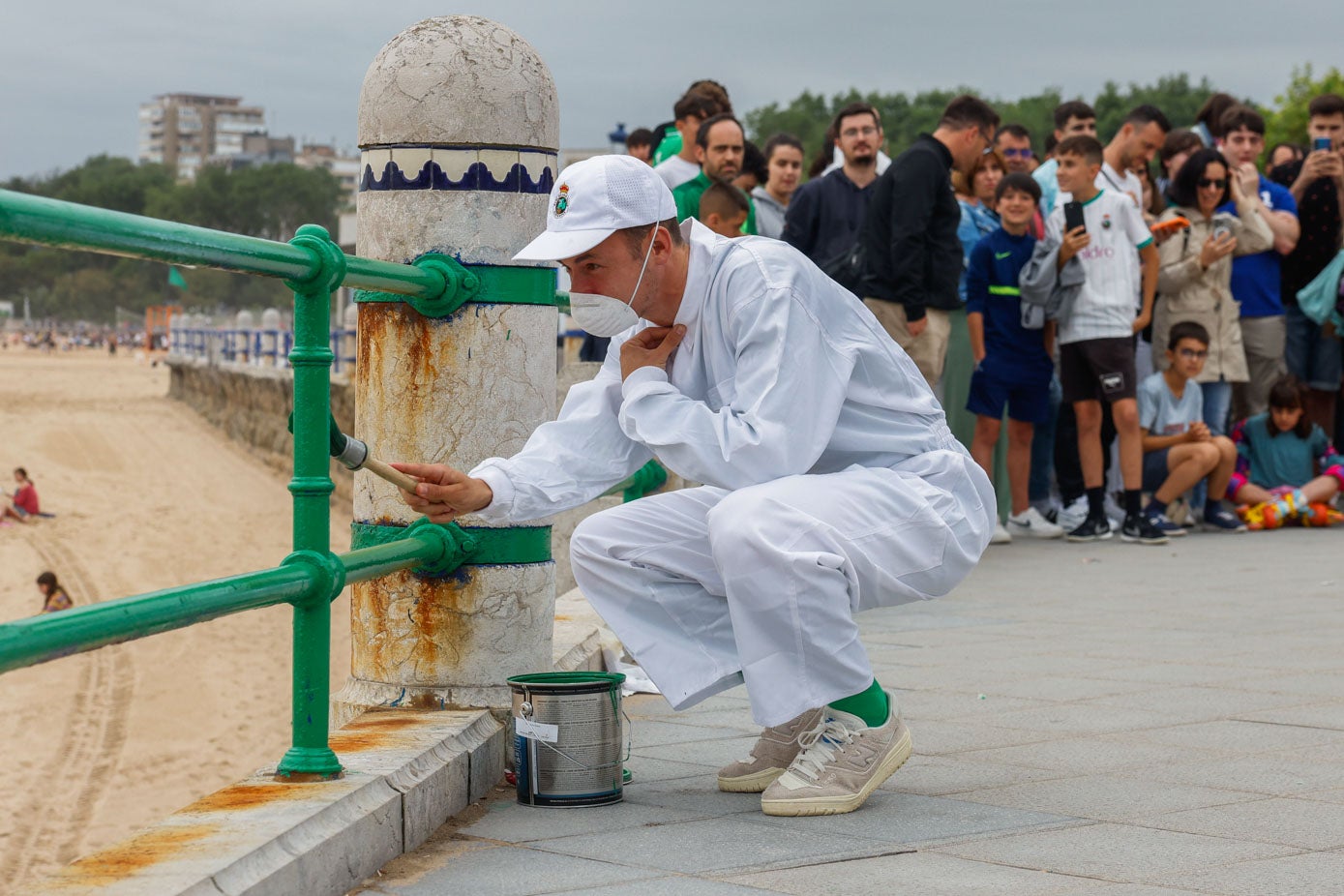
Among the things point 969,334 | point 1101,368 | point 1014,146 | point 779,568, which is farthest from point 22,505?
point 779,568

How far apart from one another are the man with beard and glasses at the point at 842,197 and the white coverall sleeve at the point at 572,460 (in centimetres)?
444

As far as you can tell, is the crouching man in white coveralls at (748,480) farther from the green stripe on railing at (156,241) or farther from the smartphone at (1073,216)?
the smartphone at (1073,216)

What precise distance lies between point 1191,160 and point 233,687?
32.3 ft

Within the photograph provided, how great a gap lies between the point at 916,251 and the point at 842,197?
629 millimetres

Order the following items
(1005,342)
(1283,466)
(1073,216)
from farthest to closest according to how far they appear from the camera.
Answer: (1283,466)
(1005,342)
(1073,216)

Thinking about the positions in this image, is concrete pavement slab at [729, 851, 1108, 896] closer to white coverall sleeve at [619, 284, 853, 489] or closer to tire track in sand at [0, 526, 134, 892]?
white coverall sleeve at [619, 284, 853, 489]

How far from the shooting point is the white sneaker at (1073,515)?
9.55 m

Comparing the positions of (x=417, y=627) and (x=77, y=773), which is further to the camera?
(x=77, y=773)

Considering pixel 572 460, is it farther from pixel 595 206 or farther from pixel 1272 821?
pixel 1272 821

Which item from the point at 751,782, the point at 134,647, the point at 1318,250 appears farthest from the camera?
the point at 134,647

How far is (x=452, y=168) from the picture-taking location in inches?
154

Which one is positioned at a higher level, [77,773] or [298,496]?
[298,496]

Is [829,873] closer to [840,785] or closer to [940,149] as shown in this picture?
[840,785]

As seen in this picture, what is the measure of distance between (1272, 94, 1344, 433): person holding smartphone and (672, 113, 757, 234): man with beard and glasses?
4.35 metres
